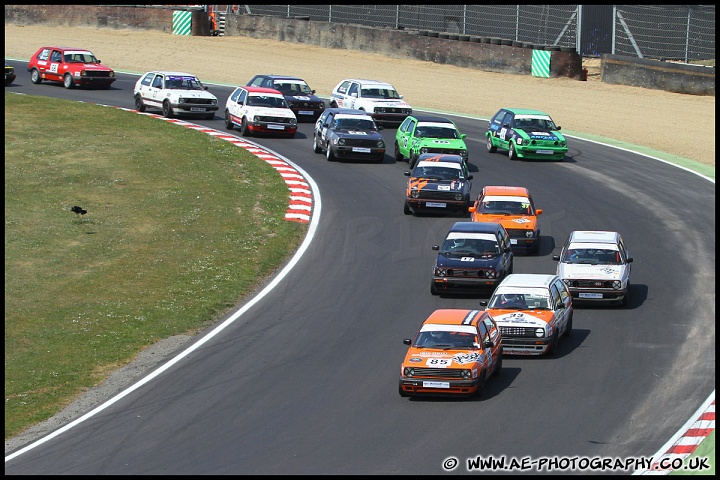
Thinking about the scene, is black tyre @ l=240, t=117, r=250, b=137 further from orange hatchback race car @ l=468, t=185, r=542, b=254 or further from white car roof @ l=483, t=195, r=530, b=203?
white car roof @ l=483, t=195, r=530, b=203

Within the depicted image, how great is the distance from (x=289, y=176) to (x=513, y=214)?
1015 centimetres

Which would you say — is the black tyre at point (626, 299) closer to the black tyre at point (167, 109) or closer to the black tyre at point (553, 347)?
the black tyre at point (553, 347)

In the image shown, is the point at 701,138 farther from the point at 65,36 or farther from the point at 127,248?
the point at 65,36

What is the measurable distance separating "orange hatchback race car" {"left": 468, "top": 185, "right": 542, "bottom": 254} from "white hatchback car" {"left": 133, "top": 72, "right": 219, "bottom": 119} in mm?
17787

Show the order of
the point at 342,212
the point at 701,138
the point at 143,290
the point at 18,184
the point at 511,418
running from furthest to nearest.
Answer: the point at 701,138, the point at 18,184, the point at 342,212, the point at 143,290, the point at 511,418

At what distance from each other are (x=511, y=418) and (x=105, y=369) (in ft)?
28.0

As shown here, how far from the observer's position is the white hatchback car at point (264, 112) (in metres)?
Result: 44.7

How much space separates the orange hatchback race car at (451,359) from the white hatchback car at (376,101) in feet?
78.3

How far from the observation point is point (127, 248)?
32844 mm

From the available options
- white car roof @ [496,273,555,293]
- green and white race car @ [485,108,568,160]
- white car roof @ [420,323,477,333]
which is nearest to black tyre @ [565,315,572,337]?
white car roof @ [496,273,555,293]

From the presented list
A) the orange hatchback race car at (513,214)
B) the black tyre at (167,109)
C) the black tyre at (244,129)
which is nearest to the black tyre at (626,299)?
the orange hatchback race car at (513,214)

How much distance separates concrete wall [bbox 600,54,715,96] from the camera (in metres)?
51.7

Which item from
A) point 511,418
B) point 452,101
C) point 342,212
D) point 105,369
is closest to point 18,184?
point 342,212

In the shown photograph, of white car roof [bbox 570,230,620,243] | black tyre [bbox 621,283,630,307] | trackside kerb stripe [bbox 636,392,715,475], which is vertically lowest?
trackside kerb stripe [bbox 636,392,715,475]
